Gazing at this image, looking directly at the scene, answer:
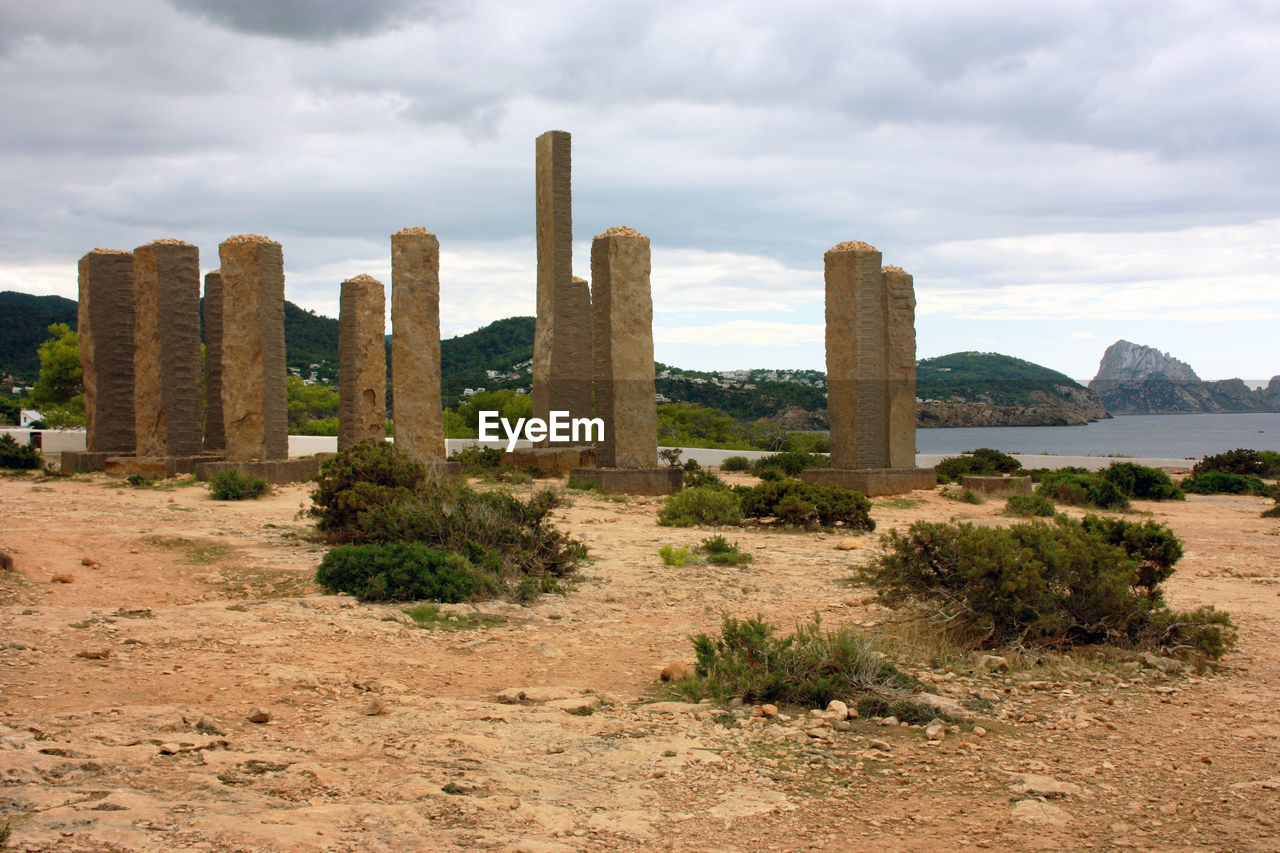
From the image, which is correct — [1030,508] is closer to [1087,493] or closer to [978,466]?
[1087,493]

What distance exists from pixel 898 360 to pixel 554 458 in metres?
6.37

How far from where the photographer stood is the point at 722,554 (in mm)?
9727

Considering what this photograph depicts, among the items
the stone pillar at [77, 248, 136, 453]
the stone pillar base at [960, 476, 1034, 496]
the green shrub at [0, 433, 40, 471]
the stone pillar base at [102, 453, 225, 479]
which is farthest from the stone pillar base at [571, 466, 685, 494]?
the green shrub at [0, 433, 40, 471]

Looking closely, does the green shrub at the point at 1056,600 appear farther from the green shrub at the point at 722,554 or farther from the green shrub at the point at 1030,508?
the green shrub at the point at 1030,508

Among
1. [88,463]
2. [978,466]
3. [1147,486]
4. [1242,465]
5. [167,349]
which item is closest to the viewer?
[167,349]

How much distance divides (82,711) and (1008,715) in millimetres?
4477

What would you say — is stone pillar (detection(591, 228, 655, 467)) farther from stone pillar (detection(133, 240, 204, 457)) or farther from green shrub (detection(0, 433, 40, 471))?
green shrub (detection(0, 433, 40, 471))

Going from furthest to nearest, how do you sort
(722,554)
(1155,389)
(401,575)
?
(1155,389), (722,554), (401,575)

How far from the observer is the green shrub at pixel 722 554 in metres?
9.59

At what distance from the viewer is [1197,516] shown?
15.9 m

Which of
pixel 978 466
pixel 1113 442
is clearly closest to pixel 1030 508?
pixel 978 466

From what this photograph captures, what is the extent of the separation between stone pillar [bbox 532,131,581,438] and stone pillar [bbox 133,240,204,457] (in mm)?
6084

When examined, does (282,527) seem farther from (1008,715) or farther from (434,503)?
(1008,715)

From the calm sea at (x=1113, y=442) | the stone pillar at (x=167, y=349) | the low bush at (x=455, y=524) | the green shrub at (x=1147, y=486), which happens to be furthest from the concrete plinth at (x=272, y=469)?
the calm sea at (x=1113, y=442)
